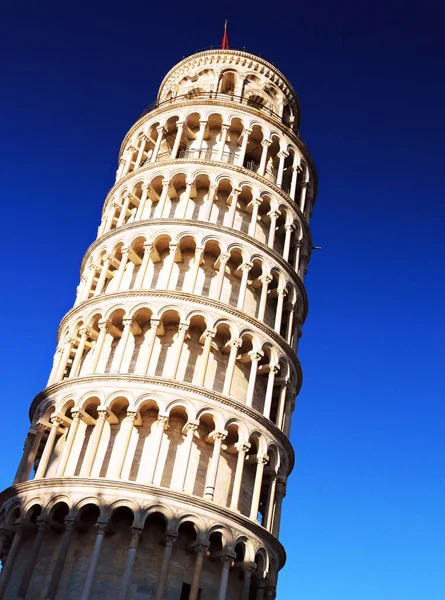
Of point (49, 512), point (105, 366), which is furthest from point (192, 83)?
point (49, 512)

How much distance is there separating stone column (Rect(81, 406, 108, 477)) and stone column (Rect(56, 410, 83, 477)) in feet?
2.39

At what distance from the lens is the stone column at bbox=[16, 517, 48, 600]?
2300 centimetres

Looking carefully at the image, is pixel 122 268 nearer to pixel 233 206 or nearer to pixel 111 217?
pixel 111 217

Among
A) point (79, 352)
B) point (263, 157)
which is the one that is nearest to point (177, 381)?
point (79, 352)

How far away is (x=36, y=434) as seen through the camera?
27516 mm

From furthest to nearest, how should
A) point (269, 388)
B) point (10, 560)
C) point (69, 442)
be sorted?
1. point (269, 388)
2. point (69, 442)
3. point (10, 560)

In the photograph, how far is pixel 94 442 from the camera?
2544 cm

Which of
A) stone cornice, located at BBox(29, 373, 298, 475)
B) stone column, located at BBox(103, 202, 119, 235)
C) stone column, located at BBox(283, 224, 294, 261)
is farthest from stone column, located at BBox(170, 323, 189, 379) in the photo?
stone column, located at BBox(103, 202, 119, 235)

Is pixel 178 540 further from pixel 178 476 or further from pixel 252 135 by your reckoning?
pixel 252 135

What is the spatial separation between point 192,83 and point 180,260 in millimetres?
14099

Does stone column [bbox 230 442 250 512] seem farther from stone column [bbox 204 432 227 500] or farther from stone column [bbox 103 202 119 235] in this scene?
stone column [bbox 103 202 119 235]

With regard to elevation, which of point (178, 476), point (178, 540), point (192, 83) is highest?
point (192, 83)

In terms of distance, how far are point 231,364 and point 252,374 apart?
1.01 m

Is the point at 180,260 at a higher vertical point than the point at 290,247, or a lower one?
lower
